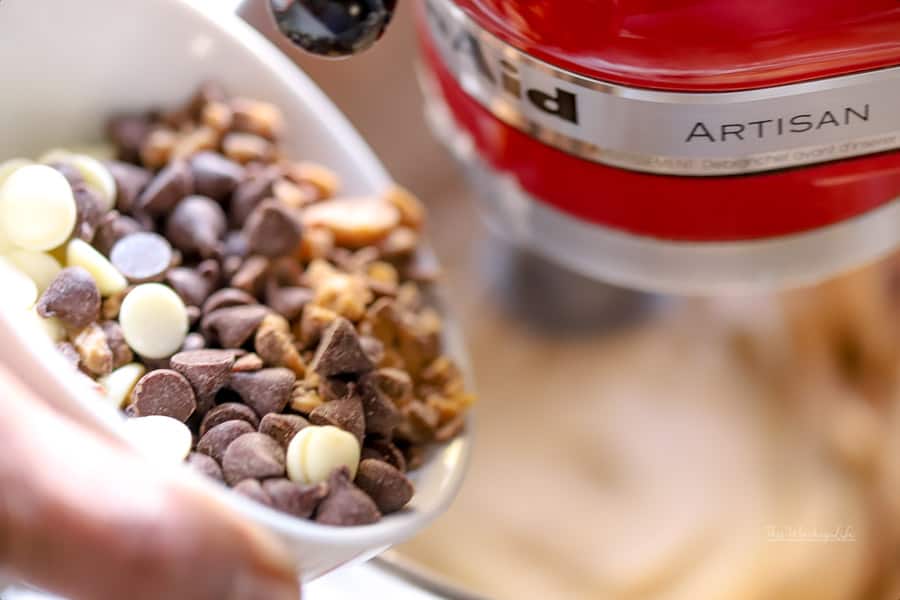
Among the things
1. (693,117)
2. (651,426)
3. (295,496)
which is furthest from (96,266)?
(651,426)

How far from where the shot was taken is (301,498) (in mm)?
368

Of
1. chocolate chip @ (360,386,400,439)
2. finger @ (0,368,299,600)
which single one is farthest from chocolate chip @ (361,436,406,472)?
finger @ (0,368,299,600)

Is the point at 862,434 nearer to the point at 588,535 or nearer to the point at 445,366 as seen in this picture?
the point at 588,535

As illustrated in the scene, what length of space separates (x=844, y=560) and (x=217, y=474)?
0.34 meters

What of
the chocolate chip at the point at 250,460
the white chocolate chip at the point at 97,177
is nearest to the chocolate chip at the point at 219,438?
the chocolate chip at the point at 250,460

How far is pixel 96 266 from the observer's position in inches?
16.0

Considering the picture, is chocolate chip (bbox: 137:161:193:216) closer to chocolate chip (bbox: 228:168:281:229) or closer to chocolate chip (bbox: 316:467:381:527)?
chocolate chip (bbox: 228:168:281:229)

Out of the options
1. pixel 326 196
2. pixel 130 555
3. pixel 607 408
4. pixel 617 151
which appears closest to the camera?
pixel 130 555

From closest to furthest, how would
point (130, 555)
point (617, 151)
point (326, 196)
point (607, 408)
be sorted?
1. point (130, 555)
2. point (617, 151)
3. point (326, 196)
4. point (607, 408)

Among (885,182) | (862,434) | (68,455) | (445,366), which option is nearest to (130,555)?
(68,455)

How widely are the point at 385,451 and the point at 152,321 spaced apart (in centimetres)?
11

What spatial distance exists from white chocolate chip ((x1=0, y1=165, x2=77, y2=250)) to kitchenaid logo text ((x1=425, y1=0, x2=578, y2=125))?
0.56ft

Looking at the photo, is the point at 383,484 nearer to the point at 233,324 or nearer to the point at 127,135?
the point at 233,324

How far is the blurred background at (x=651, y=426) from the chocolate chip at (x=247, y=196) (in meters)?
0.09
